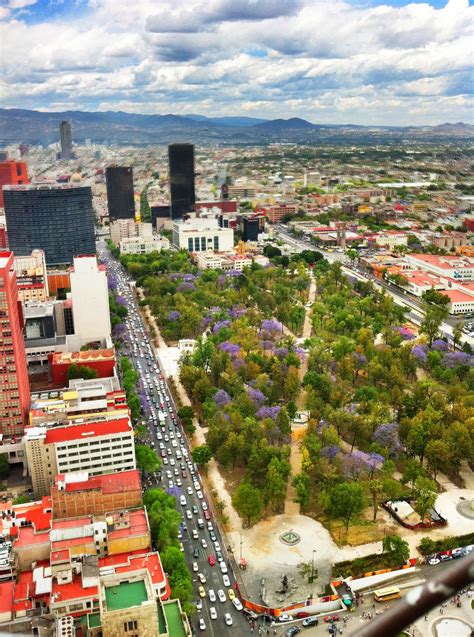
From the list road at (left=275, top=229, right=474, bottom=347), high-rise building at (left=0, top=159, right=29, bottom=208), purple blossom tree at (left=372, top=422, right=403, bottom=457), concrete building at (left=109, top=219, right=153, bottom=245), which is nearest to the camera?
purple blossom tree at (left=372, top=422, right=403, bottom=457)

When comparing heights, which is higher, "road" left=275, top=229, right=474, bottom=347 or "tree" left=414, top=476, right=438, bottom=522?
"tree" left=414, top=476, right=438, bottom=522

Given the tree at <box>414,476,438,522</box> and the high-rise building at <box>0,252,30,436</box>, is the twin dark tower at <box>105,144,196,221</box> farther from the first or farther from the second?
the tree at <box>414,476,438,522</box>

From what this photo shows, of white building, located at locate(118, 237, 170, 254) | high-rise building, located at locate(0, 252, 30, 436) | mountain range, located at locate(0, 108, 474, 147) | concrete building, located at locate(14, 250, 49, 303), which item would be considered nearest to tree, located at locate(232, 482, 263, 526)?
high-rise building, located at locate(0, 252, 30, 436)

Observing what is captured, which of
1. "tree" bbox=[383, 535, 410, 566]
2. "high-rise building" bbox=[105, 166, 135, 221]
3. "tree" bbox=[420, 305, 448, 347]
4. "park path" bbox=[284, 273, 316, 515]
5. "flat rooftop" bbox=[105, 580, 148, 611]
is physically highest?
"high-rise building" bbox=[105, 166, 135, 221]

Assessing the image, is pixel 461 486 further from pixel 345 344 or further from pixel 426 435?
pixel 345 344

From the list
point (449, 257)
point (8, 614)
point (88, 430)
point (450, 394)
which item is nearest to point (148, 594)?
point (8, 614)
